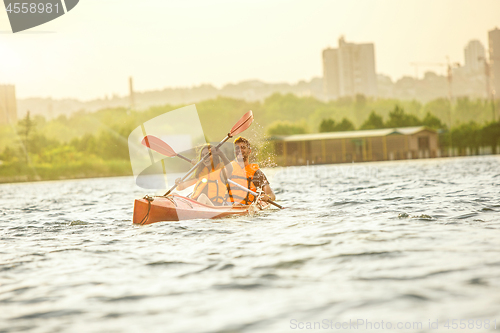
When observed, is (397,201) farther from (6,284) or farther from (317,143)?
(317,143)

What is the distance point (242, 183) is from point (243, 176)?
5.0 inches

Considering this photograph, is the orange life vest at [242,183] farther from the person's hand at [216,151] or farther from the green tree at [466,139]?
the green tree at [466,139]

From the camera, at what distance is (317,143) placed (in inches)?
1660

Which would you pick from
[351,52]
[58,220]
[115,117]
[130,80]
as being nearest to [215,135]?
[115,117]

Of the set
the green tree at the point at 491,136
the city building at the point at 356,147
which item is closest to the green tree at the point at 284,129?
the city building at the point at 356,147

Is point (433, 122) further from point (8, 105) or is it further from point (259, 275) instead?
point (8, 105)

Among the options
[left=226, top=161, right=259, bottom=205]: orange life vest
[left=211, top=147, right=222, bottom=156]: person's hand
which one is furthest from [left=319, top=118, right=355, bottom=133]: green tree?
[left=211, top=147, right=222, bottom=156]: person's hand

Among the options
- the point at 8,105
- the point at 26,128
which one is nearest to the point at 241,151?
the point at 26,128

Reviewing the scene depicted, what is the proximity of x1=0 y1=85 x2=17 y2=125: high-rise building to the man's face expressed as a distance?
76.0m

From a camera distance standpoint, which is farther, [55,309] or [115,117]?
[115,117]

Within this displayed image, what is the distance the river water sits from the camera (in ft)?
11.1

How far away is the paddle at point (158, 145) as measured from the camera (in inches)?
350

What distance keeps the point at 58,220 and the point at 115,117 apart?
261ft

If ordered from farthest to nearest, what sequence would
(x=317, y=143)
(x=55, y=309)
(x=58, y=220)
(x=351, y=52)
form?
(x=351, y=52), (x=317, y=143), (x=58, y=220), (x=55, y=309)
